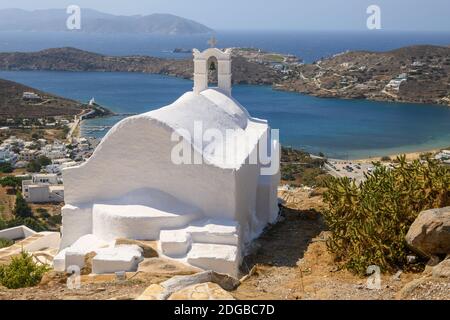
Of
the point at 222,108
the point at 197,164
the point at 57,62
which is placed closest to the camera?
the point at 197,164

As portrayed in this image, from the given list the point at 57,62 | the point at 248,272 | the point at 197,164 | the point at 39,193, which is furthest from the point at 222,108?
the point at 57,62

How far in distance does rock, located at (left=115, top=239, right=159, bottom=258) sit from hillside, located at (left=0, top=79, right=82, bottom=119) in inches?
2573

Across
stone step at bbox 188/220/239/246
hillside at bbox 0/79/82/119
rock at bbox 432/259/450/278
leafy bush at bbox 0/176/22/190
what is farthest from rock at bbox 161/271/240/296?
hillside at bbox 0/79/82/119

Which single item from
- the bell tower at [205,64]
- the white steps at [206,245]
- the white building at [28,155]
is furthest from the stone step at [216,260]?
the white building at [28,155]

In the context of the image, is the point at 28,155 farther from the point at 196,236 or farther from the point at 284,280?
the point at 284,280

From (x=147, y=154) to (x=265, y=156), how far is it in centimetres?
510

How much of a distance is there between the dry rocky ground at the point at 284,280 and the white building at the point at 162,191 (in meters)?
0.62

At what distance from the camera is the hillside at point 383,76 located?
89.2m

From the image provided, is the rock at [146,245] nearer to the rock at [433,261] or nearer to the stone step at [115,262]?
the stone step at [115,262]

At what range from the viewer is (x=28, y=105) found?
77.6 m

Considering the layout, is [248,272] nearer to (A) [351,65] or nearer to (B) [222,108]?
(B) [222,108]

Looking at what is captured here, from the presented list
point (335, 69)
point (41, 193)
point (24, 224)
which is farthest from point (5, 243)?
point (335, 69)

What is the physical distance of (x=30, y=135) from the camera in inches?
2451

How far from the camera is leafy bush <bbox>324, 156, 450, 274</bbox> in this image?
33.0 ft
